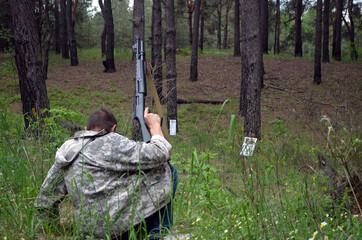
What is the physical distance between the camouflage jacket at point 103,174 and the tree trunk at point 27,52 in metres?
5.38

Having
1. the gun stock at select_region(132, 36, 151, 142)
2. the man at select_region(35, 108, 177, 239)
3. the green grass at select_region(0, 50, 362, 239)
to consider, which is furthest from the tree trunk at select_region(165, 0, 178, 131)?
the man at select_region(35, 108, 177, 239)

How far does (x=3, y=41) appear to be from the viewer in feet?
92.3

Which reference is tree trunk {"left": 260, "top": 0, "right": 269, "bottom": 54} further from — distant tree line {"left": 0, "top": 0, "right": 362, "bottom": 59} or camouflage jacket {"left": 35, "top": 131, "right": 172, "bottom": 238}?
camouflage jacket {"left": 35, "top": 131, "right": 172, "bottom": 238}

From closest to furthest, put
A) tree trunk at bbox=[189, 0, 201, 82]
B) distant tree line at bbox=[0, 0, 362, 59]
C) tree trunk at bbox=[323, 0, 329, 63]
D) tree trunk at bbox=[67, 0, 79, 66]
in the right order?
tree trunk at bbox=[189, 0, 201, 82] < tree trunk at bbox=[323, 0, 329, 63] < tree trunk at bbox=[67, 0, 79, 66] < distant tree line at bbox=[0, 0, 362, 59]

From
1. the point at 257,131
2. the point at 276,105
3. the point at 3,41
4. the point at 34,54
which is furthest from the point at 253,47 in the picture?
the point at 3,41

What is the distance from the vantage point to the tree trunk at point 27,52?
7977 millimetres

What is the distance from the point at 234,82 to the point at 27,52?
1389 centimetres

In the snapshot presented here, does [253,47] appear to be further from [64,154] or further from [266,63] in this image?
[266,63]

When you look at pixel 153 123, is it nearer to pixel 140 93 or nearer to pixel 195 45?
pixel 140 93

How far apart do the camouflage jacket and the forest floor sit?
1245 centimetres

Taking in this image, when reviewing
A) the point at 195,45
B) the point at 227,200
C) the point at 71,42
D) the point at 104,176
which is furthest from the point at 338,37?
the point at 104,176

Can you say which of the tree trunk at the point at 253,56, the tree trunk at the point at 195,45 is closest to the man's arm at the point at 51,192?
the tree trunk at the point at 253,56

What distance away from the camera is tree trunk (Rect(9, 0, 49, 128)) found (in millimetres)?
7977

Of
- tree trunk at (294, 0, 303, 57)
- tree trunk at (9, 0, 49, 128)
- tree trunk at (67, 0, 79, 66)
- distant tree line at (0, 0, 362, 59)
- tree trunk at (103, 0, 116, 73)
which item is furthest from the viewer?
tree trunk at (294, 0, 303, 57)
